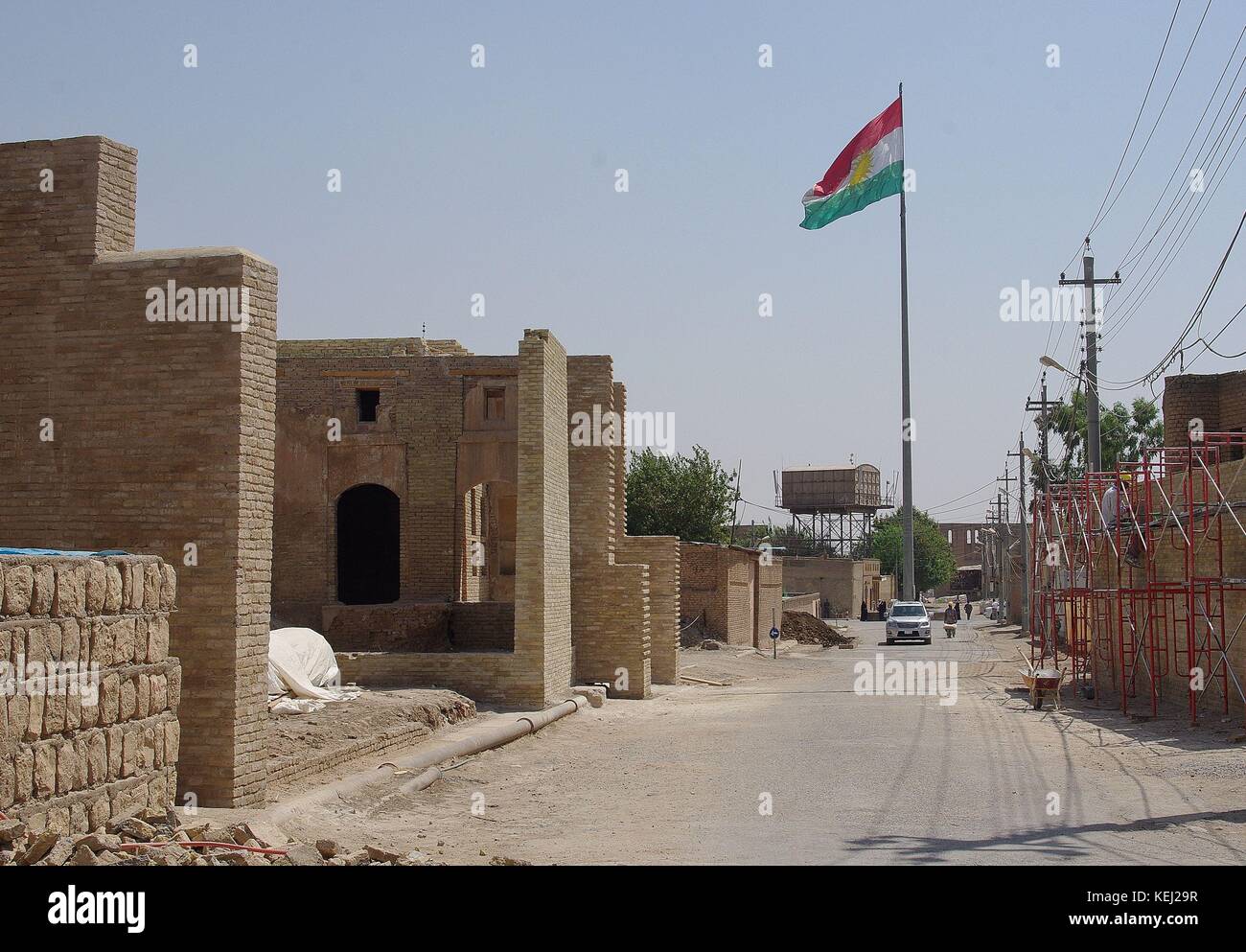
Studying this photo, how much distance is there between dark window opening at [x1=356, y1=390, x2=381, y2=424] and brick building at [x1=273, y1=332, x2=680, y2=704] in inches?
1.1

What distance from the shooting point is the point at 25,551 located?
8.34 metres

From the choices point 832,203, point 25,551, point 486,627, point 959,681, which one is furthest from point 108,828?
point 832,203

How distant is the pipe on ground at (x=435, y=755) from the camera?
10703 millimetres

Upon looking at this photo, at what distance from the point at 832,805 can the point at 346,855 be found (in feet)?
16.7

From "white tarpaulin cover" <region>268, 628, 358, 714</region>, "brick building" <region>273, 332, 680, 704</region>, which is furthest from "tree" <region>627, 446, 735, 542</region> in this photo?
"white tarpaulin cover" <region>268, 628, 358, 714</region>

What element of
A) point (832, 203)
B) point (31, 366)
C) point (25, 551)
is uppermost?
point (832, 203)

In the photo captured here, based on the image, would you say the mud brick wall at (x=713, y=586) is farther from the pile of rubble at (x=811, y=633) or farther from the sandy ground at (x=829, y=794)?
the sandy ground at (x=829, y=794)

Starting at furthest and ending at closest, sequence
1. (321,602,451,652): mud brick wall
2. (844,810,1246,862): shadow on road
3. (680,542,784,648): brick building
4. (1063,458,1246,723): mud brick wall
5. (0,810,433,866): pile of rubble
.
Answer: (680,542,784,648): brick building
(321,602,451,652): mud brick wall
(1063,458,1246,723): mud brick wall
(844,810,1246,862): shadow on road
(0,810,433,866): pile of rubble

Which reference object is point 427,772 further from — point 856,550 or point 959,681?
point 856,550

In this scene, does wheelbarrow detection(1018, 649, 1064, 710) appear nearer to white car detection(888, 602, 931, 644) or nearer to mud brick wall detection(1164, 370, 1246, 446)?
mud brick wall detection(1164, 370, 1246, 446)

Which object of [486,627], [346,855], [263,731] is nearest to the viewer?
[346,855]

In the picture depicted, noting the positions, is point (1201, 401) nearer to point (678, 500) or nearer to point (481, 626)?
point (481, 626)

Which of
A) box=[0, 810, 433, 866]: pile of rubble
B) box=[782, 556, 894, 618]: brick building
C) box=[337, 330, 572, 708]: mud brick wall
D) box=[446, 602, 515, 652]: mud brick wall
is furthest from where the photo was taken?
box=[782, 556, 894, 618]: brick building

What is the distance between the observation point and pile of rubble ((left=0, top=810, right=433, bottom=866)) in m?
6.66
